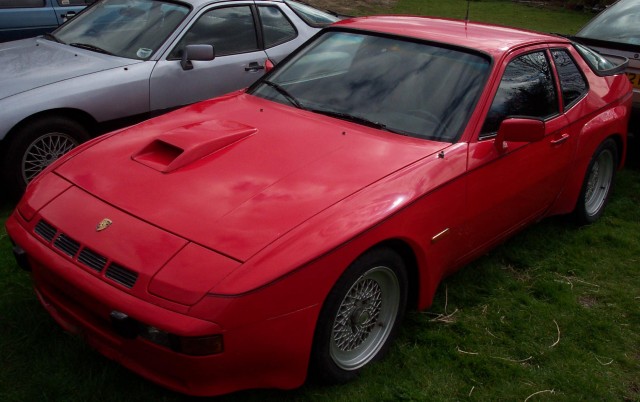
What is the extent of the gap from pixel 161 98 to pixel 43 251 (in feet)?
8.56

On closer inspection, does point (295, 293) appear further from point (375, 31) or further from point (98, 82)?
point (98, 82)

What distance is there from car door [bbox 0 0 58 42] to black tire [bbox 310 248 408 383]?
6.03 m

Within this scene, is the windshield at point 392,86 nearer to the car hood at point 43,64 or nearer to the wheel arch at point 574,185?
the wheel arch at point 574,185

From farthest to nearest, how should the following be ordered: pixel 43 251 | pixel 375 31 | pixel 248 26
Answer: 1. pixel 248 26
2. pixel 375 31
3. pixel 43 251

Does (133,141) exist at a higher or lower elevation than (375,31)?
lower

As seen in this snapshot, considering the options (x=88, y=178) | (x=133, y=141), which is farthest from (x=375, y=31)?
(x=88, y=178)

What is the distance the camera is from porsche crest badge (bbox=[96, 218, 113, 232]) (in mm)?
2668

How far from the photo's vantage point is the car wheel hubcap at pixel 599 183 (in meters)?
4.82

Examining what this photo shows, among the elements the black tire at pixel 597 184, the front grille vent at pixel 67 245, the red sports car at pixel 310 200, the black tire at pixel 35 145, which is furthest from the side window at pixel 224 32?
the black tire at pixel 597 184

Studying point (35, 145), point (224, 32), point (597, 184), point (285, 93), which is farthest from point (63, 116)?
point (597, 184)

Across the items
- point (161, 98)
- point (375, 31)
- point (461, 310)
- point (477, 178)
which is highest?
point (375, 31)

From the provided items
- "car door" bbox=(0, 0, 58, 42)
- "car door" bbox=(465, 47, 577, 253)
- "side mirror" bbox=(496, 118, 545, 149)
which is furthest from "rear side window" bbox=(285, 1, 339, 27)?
"side mirror" bbox=(496, 118, 545, 149)

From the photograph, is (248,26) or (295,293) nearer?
(295,293)

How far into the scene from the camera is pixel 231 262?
2.44 m
